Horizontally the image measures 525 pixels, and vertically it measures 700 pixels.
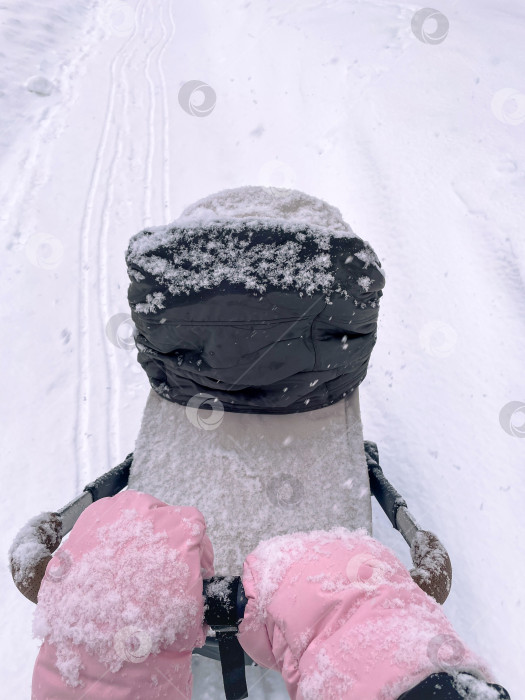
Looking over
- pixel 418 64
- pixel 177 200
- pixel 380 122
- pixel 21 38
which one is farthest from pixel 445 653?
pixel 21 38

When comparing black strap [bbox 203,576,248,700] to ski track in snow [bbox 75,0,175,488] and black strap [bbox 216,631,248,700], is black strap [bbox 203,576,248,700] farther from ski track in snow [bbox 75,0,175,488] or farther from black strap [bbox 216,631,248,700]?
ski track in snow [bbox 75,0,175,488]

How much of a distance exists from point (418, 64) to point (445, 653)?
5.37 m

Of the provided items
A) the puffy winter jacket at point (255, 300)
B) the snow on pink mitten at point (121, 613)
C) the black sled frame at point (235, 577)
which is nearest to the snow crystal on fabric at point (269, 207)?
the puffy winter jacket at point (255, 300)

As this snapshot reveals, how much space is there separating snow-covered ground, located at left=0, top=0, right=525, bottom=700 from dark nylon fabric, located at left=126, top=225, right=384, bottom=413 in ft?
3.02

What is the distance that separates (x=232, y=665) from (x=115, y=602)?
0.48 m

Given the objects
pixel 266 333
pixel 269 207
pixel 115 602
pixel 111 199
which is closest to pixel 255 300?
pixel 266 333

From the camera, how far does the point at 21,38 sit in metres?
7.11

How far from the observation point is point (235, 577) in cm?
110

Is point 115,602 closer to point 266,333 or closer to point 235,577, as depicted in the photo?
point 235,577

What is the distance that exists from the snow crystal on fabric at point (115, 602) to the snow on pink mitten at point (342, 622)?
183mm

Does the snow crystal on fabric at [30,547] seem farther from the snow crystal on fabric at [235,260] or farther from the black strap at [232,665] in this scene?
the snow crystal on fabric at [235,260]

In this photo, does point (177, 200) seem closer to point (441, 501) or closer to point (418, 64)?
point (418, 64)

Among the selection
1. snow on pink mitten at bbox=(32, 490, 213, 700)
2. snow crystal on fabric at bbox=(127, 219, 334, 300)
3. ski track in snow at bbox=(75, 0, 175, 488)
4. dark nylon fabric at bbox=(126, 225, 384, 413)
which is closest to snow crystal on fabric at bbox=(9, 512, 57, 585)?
snow on pink mitten at bbox=(32, 490, 213, 700)

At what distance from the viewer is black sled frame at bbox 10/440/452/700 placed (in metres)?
1.07
